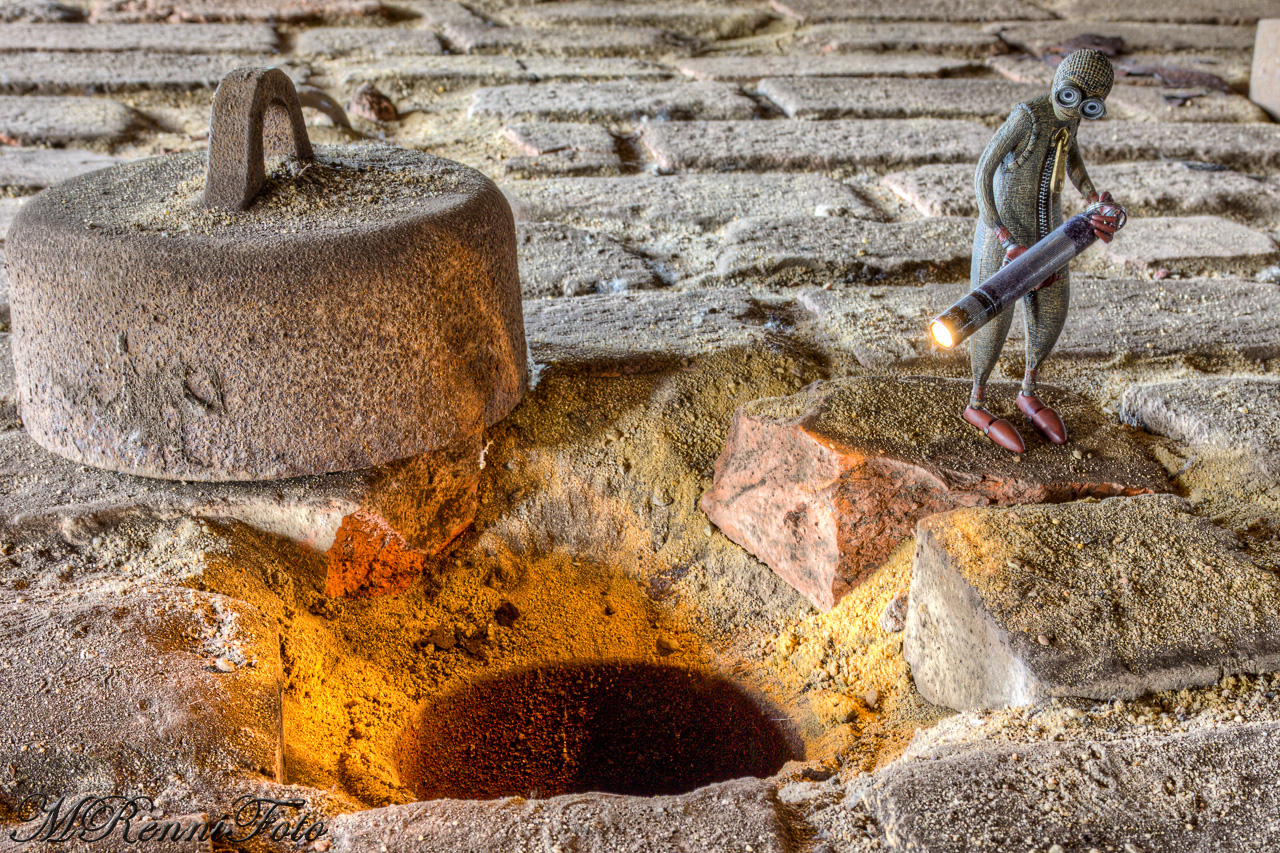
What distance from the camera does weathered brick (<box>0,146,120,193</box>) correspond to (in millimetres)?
3426

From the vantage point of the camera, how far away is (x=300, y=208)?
189 cm

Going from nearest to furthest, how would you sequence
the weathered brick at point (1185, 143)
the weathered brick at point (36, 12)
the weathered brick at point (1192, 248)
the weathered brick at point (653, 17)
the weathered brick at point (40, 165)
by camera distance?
the weathered brick at point (1192, 248) < the weathered brick at point (40, 165) < the weathered brick at point (1185, 143) < the weathered brick at point (36, 12) < the weathered brick at point (653, 17)

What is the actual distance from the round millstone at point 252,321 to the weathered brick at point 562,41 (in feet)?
10.9

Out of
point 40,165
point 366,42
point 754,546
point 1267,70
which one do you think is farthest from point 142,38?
point 1267,70

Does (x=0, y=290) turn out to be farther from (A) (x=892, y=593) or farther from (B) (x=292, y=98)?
(A) (x=892, y=593)

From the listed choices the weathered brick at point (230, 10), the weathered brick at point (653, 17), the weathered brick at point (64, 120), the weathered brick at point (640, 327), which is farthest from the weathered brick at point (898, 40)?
the weathered brick at point (64, 120)

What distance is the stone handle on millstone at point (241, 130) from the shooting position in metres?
1.78

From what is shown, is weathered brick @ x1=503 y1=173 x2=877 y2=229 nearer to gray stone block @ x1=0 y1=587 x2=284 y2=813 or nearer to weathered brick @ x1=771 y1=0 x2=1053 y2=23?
gray stone block @ x1=0 y1=587 x2=284 y2=813

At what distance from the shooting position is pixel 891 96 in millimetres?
4492

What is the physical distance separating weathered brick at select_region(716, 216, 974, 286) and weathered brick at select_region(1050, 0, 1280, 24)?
11.9 ft

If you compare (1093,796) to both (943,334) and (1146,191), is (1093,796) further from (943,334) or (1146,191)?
(1146,191)

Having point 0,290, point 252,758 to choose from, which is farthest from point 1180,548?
point 0,290

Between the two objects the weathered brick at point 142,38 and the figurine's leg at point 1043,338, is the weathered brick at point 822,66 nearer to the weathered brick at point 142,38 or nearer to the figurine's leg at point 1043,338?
the weathered brick at point 142,38

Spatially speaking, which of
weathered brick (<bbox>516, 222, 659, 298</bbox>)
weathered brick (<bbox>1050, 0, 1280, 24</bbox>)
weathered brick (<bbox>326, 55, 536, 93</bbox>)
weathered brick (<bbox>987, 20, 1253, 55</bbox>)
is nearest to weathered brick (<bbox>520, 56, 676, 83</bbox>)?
weathered brick (<bbox>326, 55, 536, 93</bbox>)
